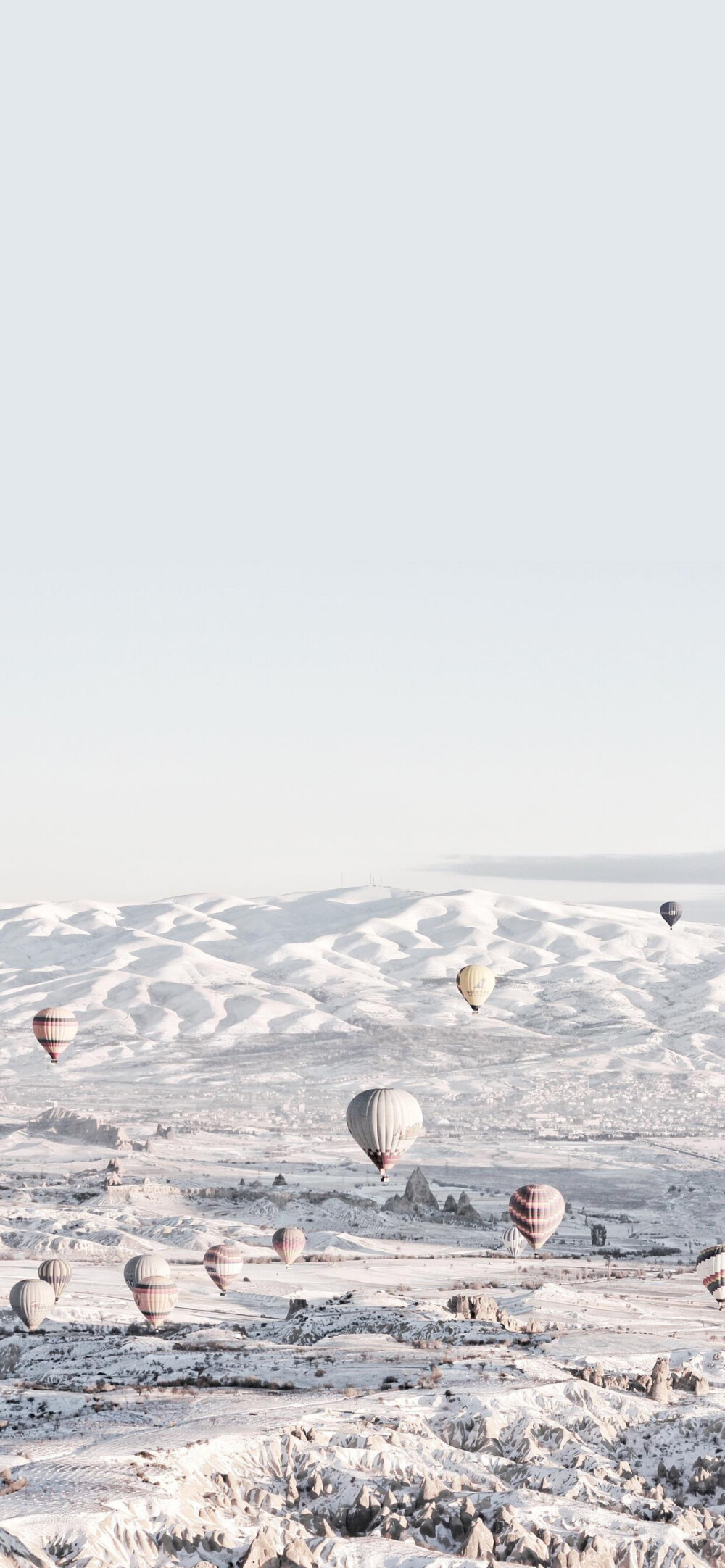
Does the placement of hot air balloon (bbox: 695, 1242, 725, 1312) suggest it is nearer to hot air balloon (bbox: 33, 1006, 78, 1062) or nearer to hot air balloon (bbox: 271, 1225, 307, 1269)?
hot air balloon (bbox: 271, 1225, 307, 1269)

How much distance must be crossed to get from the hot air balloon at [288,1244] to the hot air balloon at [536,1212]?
1286 centimetres

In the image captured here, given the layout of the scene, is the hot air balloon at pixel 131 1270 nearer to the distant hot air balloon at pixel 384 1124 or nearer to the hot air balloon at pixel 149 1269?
the hot air balloon at pixel 149 1269

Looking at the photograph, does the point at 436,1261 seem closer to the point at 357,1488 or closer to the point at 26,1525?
the point at 357,1488

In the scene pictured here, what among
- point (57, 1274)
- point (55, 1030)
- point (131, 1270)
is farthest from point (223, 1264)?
point (55, 1030)

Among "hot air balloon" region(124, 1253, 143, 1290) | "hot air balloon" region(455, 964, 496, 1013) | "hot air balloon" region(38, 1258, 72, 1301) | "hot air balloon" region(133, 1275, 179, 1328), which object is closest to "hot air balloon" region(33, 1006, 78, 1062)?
"hot air balloon" region(38, 1258, 72, 1301)

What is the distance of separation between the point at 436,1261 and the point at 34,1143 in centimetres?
7439

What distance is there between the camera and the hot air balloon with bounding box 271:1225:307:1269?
85812mm

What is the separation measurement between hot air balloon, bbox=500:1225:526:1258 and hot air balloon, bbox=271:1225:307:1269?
16.9 meters

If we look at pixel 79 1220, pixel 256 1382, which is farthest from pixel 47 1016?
pixel 256 1382

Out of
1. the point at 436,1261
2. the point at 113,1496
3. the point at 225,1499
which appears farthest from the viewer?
the point at 436,1261

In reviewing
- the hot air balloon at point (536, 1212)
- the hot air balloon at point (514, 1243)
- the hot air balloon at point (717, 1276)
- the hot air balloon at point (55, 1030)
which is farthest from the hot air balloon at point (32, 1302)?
the hot air balloon at point (514, 1243)

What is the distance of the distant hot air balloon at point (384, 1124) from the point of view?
65312mm

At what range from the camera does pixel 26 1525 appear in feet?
109

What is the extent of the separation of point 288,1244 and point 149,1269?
Result: 18493mm
